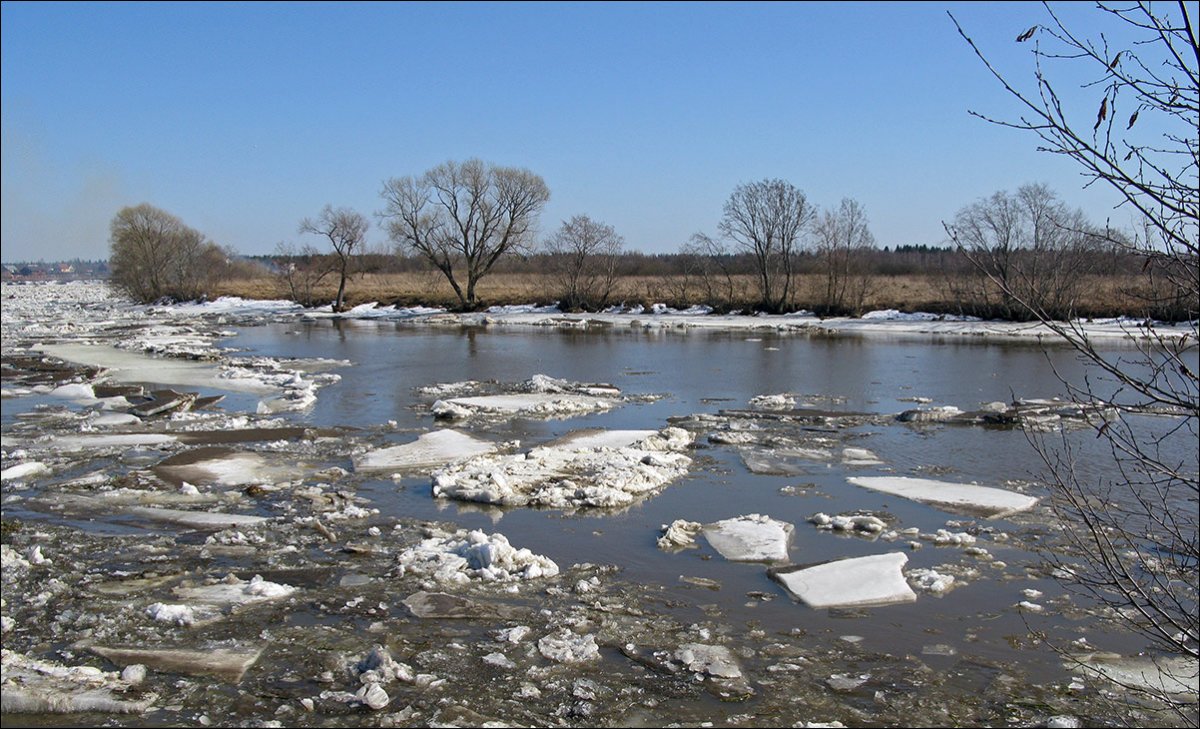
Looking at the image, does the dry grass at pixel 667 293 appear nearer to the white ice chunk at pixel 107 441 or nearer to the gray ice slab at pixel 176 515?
the white ice chunk at pixel 107 441

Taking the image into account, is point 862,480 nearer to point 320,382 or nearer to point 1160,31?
point 1160,31

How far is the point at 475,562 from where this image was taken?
26.4 feet

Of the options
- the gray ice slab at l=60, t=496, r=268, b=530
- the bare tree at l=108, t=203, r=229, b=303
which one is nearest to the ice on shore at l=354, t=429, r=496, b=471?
the gray ice slab at l=60, t=496, r=268, b=530

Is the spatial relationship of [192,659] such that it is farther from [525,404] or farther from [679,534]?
[525,404]

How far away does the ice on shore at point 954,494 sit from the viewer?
10180 millimetres

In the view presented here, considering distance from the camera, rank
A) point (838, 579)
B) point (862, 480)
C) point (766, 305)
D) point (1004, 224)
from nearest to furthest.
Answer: point (838, 579)
point (862, 480)
point (1004, 224)
point (766, 305)

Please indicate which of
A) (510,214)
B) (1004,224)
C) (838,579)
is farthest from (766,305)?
(838,579)

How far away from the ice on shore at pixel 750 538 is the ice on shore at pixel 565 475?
1.63m

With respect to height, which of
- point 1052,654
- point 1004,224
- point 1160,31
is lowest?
point 1052,654

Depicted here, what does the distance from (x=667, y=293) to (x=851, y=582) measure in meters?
49.0

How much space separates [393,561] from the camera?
26.9 feet

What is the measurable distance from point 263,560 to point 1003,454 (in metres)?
11.0

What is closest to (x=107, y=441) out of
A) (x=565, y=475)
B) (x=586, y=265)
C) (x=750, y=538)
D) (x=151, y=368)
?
(x=565, y=475)

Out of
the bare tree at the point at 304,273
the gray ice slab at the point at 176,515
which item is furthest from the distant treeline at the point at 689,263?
the gray ice slab at the point at 176,515
